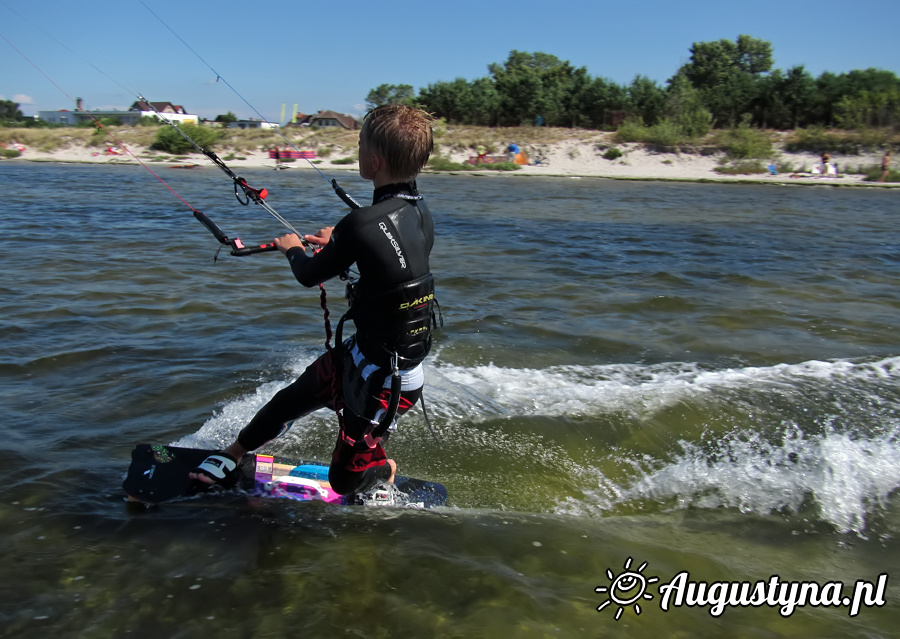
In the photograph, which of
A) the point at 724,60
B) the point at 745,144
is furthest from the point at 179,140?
the point at 724,60

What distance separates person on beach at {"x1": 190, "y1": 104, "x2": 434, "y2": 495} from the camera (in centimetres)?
313

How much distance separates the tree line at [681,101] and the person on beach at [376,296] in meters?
40.8

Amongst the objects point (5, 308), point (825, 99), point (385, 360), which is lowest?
point (5, 308)

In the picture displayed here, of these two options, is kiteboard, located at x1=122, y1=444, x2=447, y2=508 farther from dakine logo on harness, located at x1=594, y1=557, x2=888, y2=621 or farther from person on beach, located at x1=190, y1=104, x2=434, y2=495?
dakine logo on harness, located at x1=594, y1=557, x2=888, y2=621

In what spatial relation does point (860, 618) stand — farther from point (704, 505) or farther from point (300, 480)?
point (300, 480)

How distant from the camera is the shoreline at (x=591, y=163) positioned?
40656 millimetres

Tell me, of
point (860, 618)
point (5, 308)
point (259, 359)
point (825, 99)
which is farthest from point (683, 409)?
point (825, 99)

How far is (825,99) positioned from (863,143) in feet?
24.4

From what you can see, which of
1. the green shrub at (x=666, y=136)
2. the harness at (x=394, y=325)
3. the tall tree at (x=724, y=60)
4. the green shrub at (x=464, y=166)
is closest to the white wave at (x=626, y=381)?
the harness at (x=394, y=325)

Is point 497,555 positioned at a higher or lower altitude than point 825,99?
lower

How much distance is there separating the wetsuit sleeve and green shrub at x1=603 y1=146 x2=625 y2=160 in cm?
4726

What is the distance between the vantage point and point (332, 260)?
315 centimetres

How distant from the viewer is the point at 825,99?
165ft

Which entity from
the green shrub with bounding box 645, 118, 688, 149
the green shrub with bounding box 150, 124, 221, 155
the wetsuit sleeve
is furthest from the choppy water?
the green shrub with bounding box 150, 124, 221, 155
